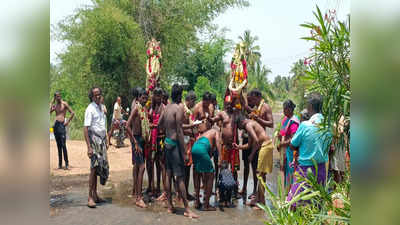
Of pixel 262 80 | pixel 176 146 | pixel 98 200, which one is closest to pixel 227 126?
pixel 176 146

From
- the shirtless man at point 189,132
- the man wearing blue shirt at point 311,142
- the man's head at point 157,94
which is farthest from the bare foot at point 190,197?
the man wearing blue shirt at point 311,142

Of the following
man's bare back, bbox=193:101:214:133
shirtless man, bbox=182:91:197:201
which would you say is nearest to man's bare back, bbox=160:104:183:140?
shirtless man, bbox=182:91:197:201

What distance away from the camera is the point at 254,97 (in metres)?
5.95

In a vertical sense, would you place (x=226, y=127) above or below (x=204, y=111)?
below

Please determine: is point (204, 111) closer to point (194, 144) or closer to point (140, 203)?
point (194, 144)

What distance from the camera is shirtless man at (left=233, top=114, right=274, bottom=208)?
519 centimetres

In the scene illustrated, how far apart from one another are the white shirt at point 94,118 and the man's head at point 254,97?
8.71 feet

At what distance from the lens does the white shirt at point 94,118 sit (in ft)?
17.2

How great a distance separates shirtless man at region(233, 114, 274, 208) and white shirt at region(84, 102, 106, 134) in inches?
90.3

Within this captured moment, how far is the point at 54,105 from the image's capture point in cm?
809

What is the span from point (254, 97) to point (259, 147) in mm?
1013
